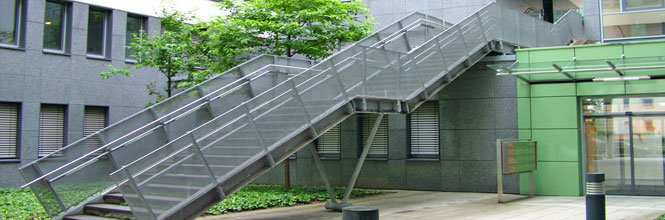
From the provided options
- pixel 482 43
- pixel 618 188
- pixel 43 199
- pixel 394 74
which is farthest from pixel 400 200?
pixel 43 199

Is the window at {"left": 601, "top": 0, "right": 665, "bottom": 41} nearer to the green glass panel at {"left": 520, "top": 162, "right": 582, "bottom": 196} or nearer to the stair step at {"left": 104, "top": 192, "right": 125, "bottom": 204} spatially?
the green glass panel at {"left": 520, "top": 162, "right": 582, "bottom": 196}

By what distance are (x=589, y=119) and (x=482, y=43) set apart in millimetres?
3538

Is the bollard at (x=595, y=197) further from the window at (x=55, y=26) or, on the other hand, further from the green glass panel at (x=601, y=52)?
the window at (x=55, y=26)

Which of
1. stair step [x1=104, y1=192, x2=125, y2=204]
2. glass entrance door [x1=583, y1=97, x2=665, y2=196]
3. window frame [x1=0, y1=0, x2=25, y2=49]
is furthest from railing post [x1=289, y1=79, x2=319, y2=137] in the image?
window frame [x1=0, y1=0, x2=25, y2=49]

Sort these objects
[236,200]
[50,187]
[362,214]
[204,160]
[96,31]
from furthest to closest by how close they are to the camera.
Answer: [96,31] → [236,200] → [50,187] → [204,160] → [362,214]

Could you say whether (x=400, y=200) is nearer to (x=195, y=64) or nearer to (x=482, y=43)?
(x=482, y=43)

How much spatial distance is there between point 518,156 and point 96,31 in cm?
1444

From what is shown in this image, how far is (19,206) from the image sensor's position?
14.1m

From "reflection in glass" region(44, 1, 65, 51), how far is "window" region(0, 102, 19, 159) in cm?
230

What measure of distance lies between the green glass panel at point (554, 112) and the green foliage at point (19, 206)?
12.4m

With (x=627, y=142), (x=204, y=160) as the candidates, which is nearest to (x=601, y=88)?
(x=627, y=142)

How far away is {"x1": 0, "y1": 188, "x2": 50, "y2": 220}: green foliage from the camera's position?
1264 cm

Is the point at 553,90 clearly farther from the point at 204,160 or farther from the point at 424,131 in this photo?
the point at 204,160

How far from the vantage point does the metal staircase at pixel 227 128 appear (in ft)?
33.7
